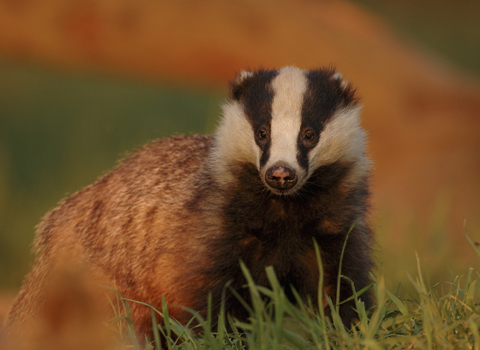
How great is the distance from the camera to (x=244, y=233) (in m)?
2.79

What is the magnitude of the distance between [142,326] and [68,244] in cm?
66

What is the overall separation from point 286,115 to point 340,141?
0.91 ft

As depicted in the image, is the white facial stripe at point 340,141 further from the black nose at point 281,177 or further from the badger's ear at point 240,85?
the badger's ear at point 240,85

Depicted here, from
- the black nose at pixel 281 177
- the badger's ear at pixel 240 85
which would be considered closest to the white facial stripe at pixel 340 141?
the black nose at pixel 281 177

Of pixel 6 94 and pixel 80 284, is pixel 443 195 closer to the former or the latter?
pixel 80 284

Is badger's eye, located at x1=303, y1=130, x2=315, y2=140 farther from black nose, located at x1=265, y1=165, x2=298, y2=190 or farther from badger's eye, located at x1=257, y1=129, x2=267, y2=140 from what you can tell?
black nose, located at x1=265, y1=165, x2=298, y2=190

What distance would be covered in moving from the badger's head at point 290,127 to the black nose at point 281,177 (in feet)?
0.07

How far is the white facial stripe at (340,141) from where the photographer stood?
2793 millimetres

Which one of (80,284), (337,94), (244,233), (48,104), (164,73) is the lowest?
(244,233)

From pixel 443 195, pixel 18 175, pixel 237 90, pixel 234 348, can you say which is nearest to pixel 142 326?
pixel 234 348

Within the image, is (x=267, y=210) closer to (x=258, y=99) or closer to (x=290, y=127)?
(x=290, y=127)

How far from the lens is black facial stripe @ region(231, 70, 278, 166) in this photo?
2.76 m

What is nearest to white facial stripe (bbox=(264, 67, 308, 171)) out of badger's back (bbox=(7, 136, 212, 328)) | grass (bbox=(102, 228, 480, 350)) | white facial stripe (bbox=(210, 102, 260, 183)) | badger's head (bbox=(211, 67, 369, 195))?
badger's head (bbox=(211, 67, 369, 195))

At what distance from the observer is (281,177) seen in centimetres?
249
